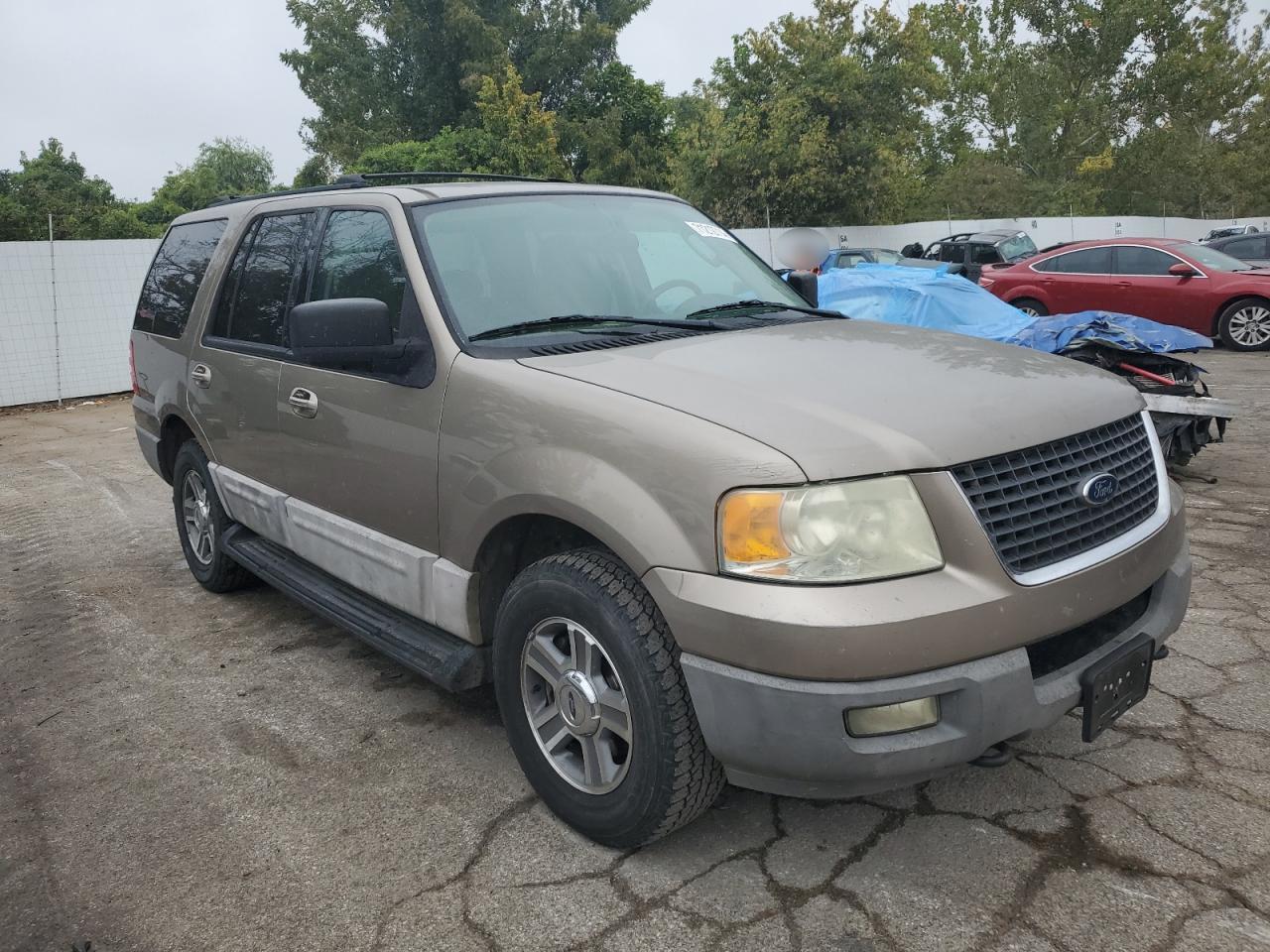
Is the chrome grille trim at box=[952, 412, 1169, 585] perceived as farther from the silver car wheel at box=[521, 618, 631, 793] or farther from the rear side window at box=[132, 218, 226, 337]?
the rear side window at box=[132, 218, 226, 337]

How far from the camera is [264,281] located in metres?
4.14

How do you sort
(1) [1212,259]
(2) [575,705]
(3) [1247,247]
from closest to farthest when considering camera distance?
(2) [575,705], (1) [1212,259], (3) [1247,247]

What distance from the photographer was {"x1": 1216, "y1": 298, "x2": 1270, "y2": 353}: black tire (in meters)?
12.6

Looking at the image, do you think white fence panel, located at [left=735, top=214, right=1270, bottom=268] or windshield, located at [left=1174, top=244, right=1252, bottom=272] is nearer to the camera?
windshield, located at [left=1174, top=244, right=1252, bottom=272]

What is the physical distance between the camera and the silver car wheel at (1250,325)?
12578 mm

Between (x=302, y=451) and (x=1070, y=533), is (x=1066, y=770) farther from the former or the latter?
(x=302, y=451)

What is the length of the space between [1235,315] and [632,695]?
1303 cm

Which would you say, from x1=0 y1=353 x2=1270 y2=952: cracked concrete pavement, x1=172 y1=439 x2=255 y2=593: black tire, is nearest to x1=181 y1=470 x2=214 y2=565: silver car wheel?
x1=172 y1=439 x2=255 y2=593: black tire

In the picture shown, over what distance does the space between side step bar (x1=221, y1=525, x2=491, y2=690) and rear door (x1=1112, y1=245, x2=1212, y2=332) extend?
481 inches

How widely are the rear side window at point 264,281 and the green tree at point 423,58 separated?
3508cm

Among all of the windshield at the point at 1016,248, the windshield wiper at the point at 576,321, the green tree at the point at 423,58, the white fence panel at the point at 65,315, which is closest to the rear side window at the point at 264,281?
the windshield wiper at the point at 576,321

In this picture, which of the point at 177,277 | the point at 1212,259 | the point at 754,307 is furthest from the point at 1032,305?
the point at 177,277

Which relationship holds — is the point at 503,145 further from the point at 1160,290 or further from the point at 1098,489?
the point at 1098,489

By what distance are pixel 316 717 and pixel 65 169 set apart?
47.7 m
